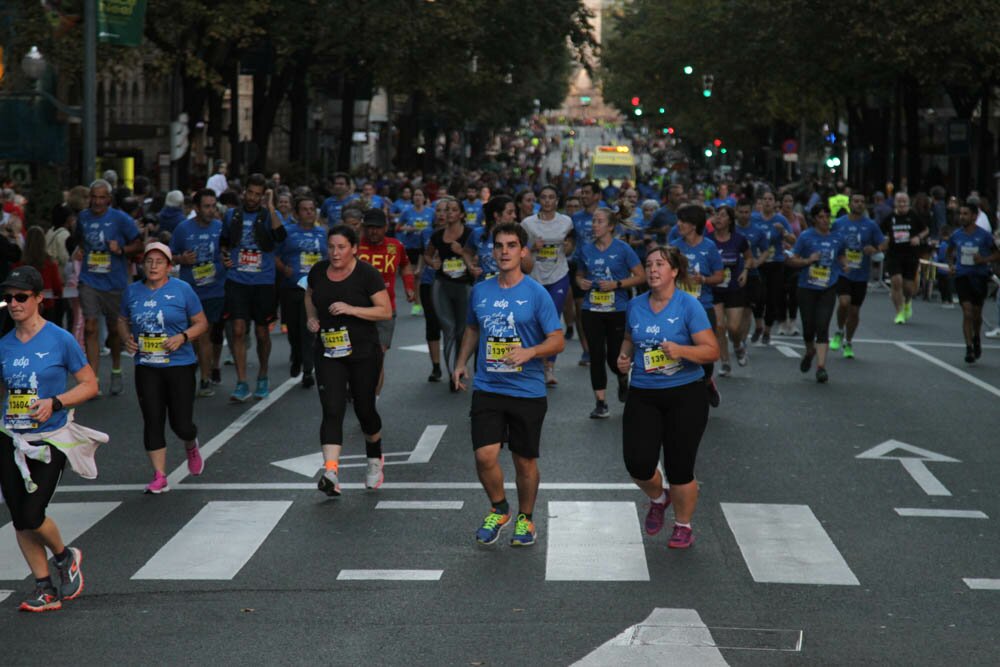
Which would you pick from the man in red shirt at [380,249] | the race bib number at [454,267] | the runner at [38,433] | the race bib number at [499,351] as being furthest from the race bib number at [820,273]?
the runner at [38,433]

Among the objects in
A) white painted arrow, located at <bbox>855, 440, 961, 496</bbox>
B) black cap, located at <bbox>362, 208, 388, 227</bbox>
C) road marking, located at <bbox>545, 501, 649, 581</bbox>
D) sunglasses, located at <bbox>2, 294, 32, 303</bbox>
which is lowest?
white painted arrow, located at <bbox>855, 440, 961, 496</bbox>

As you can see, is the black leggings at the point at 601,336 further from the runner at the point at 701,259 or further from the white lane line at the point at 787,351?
the white lane line at the point at 787,351

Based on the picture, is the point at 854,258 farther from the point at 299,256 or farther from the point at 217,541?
the point at 217,541

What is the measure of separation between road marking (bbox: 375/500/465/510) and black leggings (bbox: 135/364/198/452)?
146cm

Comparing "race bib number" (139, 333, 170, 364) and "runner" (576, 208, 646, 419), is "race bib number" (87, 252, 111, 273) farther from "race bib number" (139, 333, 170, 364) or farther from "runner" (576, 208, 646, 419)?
"race bib number" (139, 333, 170, 364)

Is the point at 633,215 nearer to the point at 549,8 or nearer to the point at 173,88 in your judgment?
the point at 173,88

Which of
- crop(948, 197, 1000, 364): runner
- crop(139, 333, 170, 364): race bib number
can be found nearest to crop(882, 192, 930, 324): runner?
crop(948, 197, 1000, 364): runner

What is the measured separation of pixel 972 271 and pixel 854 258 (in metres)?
1.52

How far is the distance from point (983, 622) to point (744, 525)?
248 centimetres

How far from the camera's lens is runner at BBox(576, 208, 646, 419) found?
14.8 meters

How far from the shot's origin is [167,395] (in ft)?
38.8

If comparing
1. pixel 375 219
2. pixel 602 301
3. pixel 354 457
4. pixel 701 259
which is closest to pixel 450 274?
pixel 375 219

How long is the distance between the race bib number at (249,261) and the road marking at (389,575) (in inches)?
296

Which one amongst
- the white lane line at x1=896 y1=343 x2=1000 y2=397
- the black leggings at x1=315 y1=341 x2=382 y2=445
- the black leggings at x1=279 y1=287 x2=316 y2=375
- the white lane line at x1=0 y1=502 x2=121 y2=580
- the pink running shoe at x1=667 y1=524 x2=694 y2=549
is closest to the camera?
the white lane line at x1=0 y1=502 x2=121 y2=580
